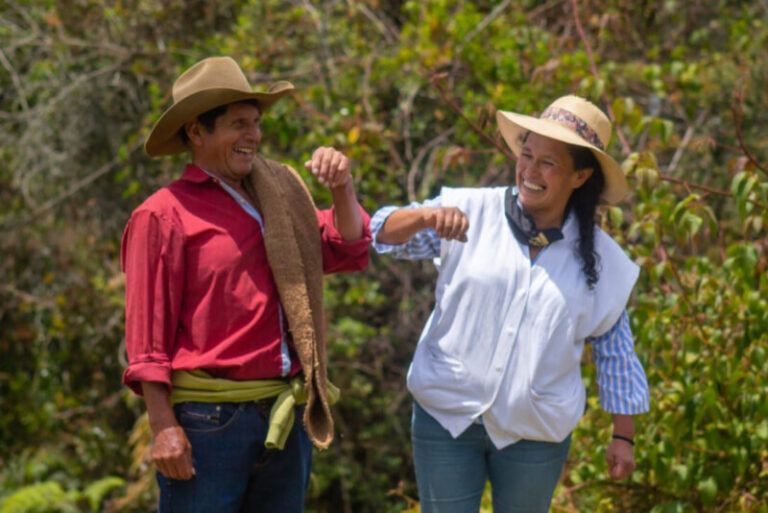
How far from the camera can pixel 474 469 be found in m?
3.41

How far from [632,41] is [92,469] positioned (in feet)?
13.5

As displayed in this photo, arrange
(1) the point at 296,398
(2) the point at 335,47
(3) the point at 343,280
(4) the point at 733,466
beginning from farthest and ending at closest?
(2) the point at 335,47
(3) the point at 343,280
(4) the point at 733,466
(1) the point at 296,398

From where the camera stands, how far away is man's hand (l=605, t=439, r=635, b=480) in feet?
11.7

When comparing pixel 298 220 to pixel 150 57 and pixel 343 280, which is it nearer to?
pixel 343 280

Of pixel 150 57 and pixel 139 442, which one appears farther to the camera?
pixel 150 57

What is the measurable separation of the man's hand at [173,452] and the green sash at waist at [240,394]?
3.8 inches

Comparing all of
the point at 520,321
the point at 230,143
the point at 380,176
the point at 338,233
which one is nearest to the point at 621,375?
the point at 520,321

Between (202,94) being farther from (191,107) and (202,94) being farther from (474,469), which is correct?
(474,469)

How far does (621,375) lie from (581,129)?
68cm

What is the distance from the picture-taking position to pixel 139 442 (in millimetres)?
6754

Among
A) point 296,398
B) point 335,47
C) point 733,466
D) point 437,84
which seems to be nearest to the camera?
point 296,398

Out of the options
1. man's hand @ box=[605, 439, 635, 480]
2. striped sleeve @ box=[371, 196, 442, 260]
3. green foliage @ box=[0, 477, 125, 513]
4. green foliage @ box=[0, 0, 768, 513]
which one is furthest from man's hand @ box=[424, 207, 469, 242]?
green foliage @ box=[0, 477, 125, 513]

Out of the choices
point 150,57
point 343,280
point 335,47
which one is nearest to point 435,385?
point 343,280

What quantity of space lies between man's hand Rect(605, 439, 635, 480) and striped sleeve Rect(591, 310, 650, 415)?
108 millimetres
